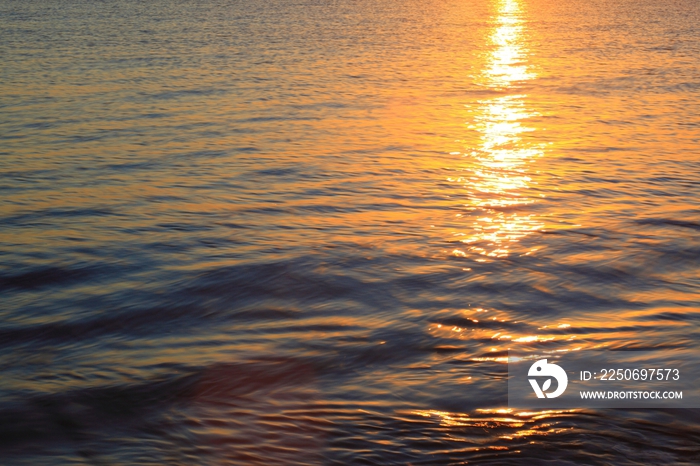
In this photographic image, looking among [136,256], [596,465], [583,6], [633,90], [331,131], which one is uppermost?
[583,6]

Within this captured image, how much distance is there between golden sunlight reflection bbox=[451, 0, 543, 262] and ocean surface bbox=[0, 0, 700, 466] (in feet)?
0.19

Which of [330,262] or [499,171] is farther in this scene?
[499,171]

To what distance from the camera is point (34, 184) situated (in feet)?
36.4

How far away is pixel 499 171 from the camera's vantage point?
1223 cm

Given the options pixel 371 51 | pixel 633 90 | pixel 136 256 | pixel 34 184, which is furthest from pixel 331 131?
pixel 371 51

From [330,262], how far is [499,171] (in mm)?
4523

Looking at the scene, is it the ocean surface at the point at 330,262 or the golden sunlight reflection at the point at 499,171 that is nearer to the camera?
the ocean surface at the point at 330,262

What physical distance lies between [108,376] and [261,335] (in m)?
1.30

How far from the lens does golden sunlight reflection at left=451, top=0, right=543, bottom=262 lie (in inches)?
365

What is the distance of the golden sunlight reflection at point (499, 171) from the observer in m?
9.27

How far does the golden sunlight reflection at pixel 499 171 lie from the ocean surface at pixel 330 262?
57mm

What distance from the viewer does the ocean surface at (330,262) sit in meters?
5.26

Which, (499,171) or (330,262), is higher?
(499,171)

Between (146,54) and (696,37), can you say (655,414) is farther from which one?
(696,37)
